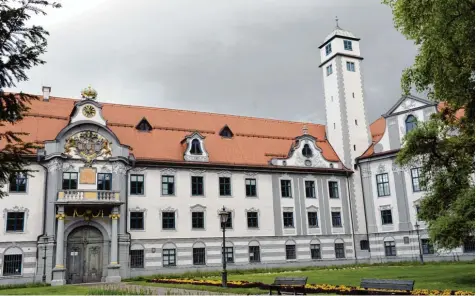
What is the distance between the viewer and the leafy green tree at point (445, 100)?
51.6 ft

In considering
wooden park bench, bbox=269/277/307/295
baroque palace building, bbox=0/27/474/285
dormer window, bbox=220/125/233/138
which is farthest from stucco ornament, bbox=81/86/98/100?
wooden park bench, bbox=269/277/307/295

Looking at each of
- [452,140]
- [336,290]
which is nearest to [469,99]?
[452,140]

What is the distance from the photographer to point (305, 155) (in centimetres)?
3978

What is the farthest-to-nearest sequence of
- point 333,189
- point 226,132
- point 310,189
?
point 333,189 → point 226,132 → point 310,189

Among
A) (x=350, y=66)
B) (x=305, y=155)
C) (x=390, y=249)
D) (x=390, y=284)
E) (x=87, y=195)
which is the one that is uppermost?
(x=350, y=66)

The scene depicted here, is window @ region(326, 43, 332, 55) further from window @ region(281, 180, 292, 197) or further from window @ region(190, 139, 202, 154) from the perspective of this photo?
window @ region(190, 139, 202, 154)

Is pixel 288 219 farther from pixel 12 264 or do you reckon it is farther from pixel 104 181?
pixel 12 264

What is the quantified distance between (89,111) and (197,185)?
946 cm

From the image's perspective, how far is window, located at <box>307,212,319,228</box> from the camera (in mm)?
38344

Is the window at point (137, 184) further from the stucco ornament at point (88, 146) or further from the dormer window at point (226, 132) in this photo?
the dormer window at point (226, 132)

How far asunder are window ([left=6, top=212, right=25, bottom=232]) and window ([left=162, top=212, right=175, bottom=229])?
364 inches

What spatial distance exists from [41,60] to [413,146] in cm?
1616

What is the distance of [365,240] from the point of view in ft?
129

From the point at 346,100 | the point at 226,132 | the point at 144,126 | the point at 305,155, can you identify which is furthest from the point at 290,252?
the point at 144,126
